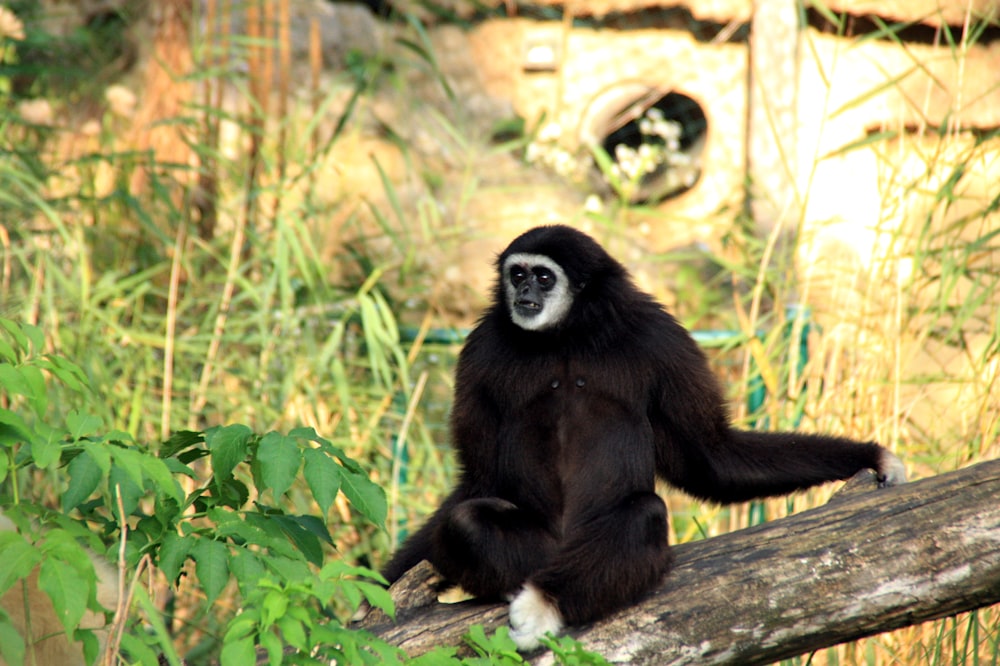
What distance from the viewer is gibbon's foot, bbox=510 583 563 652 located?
2.53 m

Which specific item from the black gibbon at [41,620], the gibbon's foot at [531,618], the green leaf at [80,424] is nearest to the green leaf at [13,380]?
the green leaf at [80,424]

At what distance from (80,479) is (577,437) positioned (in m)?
1.44

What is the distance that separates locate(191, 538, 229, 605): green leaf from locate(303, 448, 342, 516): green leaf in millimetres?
201

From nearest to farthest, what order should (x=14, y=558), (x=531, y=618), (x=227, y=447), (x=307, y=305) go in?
1. (x=14, y=558)
2. (x=227, y=447)
3. (x=531, y=618)
4. (x=307, y=305)

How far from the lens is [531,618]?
8.39 feet

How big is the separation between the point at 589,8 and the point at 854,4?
6.44 ft

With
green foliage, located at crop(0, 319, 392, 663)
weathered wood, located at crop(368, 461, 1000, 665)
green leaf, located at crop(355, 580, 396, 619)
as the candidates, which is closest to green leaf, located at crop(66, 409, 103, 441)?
green foliage, located at crop(0, 319, 392, 663)

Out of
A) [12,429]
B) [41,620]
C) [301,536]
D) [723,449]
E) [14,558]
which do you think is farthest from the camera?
[723,449]

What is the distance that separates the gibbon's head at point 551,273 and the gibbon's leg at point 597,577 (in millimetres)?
627

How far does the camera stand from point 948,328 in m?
4.08

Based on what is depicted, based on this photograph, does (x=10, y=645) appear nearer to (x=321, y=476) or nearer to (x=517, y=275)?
(x=321, y=476)

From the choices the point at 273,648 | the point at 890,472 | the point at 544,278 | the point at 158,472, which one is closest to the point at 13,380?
the point at 158,472

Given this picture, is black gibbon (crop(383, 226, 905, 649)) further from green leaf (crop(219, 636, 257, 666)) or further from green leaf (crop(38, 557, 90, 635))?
green leaf (crop(38, 557, 90, 635))

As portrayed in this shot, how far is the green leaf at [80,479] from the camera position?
1.86 m
